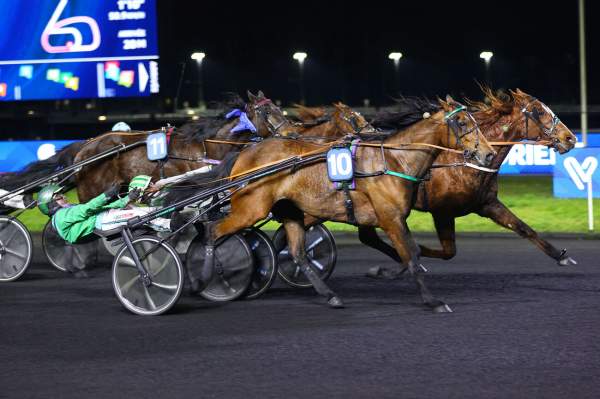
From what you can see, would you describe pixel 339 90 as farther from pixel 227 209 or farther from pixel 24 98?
pixel 227 209

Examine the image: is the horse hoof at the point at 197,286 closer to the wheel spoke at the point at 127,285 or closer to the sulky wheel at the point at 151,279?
the sulky wheel at the point at 151,279

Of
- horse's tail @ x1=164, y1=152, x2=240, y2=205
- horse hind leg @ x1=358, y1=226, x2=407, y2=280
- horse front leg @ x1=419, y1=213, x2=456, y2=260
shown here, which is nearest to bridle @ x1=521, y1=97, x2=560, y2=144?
horse front leg @ x1=419, y1=213, x2=456, y2=260

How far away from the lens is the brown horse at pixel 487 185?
9.50 m

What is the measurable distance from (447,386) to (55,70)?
18.6 meters

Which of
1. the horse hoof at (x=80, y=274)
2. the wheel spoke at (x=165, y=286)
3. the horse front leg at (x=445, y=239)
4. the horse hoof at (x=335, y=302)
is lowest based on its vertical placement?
the horse hoof at (x=335, y=302)

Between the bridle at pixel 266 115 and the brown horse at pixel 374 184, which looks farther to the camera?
the bridle at pixel 266 115

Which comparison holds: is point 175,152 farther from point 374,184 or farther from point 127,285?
point 374,184

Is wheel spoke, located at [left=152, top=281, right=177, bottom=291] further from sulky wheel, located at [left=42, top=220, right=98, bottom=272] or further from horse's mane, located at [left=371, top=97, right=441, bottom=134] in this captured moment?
sulky wheel, located at [left=42, top=220, right=98, bottom=272]

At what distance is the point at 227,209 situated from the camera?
948 centimetres

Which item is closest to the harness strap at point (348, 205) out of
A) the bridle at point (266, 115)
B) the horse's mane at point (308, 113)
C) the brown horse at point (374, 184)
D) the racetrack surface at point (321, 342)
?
the brown horse at point (374, 184)

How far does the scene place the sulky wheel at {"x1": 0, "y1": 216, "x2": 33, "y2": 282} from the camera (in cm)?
1015

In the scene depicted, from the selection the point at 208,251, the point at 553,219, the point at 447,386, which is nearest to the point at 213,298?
the point at 208,251

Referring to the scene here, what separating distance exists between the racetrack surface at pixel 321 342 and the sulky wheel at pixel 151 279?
0.44 ft

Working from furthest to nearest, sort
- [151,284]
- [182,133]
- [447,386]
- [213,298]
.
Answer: [182,133] → [213,298] → [151,284] → [447,386]
